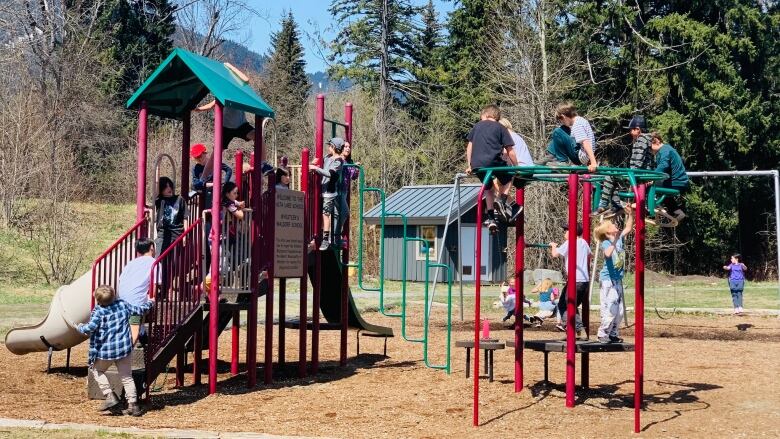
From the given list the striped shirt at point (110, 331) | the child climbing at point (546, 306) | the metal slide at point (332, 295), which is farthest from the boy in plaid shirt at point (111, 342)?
the child climbing at point (546, 306)

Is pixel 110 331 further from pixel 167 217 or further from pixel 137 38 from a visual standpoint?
pixel 137 38

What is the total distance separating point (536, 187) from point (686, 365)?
26070 millimetres

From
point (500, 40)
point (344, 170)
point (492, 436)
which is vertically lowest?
point (492, 436)

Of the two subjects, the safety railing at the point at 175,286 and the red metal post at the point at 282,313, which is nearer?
the safety railing at the point at 175,286

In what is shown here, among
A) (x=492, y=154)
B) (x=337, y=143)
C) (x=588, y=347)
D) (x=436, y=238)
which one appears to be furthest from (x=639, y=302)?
(x=436, y=238)

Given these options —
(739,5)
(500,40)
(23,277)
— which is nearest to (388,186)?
(500,40)

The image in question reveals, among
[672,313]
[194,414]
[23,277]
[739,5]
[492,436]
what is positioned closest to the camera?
[492,436]

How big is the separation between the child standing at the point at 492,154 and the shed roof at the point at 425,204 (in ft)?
87.5

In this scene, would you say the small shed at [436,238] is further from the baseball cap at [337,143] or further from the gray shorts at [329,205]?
the baseball cap at [337,143]

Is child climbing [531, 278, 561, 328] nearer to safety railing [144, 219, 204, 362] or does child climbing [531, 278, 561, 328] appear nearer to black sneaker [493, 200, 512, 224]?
black sneaker [493, 200, 512, 224]

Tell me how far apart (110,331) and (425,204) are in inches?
1193

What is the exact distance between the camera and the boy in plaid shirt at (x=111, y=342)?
10.1 m

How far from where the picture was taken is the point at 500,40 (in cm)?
4181

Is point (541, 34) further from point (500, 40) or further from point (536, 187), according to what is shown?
point (536, 187)
